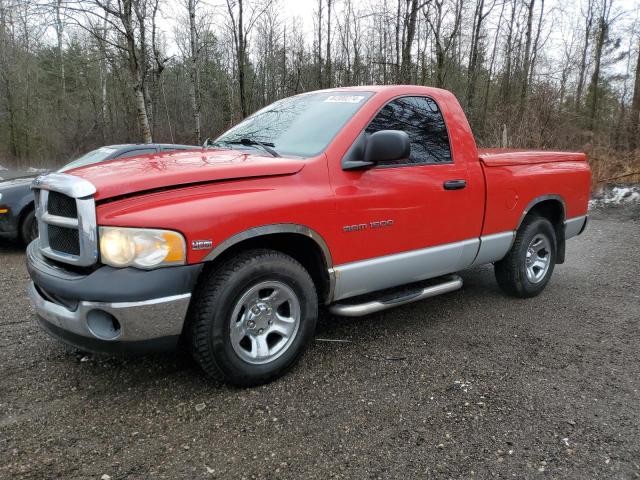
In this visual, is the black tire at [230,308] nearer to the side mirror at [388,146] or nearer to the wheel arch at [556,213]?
the side mirror at [388,146]

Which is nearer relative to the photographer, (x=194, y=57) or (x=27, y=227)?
(x=27, y=227)

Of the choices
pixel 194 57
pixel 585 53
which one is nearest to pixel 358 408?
pixel 194 57

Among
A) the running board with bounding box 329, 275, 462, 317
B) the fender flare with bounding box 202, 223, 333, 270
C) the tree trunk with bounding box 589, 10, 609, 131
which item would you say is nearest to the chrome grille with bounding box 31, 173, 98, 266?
the fender flare with bounding box 202, 223, 333, 270

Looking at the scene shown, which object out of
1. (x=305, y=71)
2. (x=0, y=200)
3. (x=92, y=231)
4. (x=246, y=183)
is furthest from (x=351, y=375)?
(x=305, y=71)

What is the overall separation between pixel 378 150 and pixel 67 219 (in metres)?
1.93

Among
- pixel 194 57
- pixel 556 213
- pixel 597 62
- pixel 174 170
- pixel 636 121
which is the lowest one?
pixel 556 213

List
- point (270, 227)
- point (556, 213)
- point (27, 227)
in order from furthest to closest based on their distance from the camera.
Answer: point (27, 227) < point (556, 213) < point (270, 227)

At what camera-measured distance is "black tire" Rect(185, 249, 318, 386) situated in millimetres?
2695

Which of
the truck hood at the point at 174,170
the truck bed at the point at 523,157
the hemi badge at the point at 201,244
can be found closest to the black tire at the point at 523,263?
the truck bed at the point at 523,157

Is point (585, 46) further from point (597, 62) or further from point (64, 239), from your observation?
point (64, 239)

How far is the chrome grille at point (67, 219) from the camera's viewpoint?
8.17 ft

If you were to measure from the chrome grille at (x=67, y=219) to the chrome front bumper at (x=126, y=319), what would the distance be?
273 millimetres

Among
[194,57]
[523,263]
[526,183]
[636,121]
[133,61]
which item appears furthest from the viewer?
[194,57]

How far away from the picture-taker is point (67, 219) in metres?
2.64
